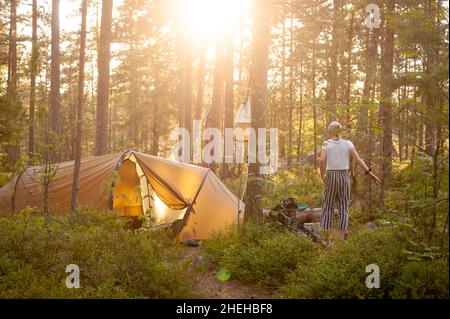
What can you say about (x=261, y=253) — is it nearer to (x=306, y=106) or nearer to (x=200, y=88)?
(x=306, y=106)

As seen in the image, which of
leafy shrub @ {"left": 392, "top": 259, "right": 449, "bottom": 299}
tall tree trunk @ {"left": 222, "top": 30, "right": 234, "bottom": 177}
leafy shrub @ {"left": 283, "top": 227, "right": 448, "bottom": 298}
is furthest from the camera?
tall tree trunk @ {"left": 222, "top": 30, "right": 234, "bottom": 177}

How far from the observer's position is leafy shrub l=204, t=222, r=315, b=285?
221 inches

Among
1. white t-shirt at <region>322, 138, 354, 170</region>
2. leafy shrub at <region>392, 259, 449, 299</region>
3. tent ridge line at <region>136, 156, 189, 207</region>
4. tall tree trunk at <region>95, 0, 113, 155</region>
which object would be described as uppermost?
tall tree trunk at <region>95, 0, 113, 155</region>

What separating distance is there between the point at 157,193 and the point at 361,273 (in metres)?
5.48

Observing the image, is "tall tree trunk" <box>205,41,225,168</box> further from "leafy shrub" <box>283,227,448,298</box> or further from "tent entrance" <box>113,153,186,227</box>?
"leafy shrub" <box>283,227,448,298</box>

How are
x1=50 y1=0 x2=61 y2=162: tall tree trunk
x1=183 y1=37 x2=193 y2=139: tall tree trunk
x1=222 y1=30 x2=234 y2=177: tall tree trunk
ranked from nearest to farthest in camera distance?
x1=222 y1=30 x2=234 y2=177: tall tree trunk → x1=50 y1=0 x2=61 y2=162: tall tree trunk → x1=183 y1=37 x2=193 y2=139: tall tree trunk

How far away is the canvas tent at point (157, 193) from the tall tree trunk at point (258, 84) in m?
1.50

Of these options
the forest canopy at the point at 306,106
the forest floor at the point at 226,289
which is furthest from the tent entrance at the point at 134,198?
the forest floor at the point at 226,289

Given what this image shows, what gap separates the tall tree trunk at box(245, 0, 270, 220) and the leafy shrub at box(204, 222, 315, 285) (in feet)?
2.08

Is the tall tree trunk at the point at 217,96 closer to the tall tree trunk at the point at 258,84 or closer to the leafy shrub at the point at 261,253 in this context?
the tall tree trunk at the point at 258,84

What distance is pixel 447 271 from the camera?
390cm

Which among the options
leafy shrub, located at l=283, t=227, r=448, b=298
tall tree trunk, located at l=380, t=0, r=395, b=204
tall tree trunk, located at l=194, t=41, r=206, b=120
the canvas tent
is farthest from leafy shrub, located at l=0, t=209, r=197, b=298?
tall tree trunk, located at l=194, t=41, r=206, b=120
